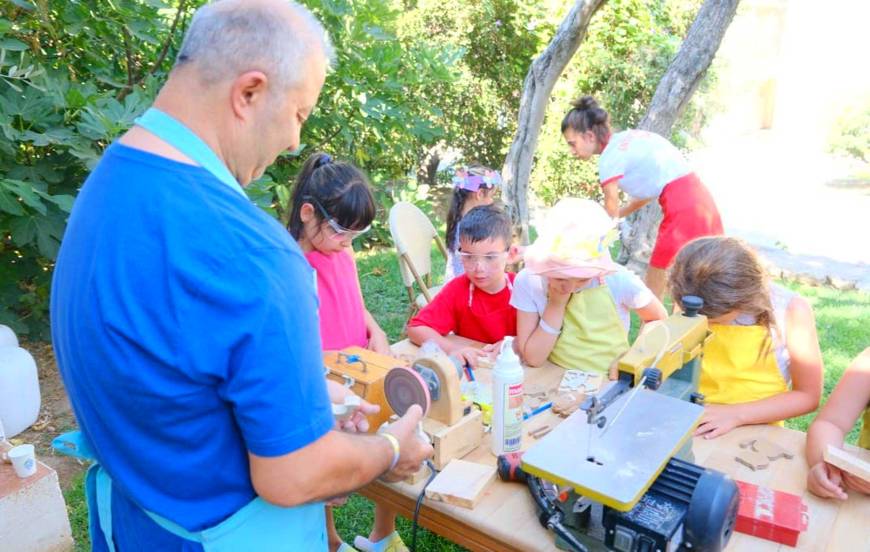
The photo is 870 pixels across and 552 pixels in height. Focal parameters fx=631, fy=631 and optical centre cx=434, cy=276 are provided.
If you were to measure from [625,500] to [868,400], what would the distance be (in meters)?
1.17

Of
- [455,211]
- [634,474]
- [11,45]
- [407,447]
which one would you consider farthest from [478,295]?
[11,45]

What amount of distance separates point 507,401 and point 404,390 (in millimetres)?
293

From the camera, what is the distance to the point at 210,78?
1.04 m

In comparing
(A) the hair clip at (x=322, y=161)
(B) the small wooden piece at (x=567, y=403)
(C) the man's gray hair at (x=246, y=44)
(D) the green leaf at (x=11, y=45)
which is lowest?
(B) the small wooden piece at (x=567, y=403)

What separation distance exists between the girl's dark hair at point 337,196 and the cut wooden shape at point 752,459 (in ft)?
5.08

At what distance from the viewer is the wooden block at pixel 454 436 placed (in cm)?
175

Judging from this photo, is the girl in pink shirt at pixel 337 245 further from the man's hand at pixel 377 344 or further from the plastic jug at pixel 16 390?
the plastic jug at pixel 16 390

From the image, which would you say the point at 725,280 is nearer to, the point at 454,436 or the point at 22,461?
the point at 454,436

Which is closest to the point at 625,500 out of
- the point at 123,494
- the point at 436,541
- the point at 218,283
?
the point at 218,283

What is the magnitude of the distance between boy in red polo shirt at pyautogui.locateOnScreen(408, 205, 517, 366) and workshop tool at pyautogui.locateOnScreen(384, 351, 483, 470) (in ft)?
2.82

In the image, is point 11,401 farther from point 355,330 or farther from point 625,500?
point 625,500

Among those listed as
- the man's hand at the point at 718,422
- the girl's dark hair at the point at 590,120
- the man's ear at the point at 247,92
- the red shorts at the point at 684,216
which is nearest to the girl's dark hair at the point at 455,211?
the girl's dark hair at the point at 590,120

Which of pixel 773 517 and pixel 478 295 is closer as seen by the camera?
pixel 773 517

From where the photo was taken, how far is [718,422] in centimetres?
196
